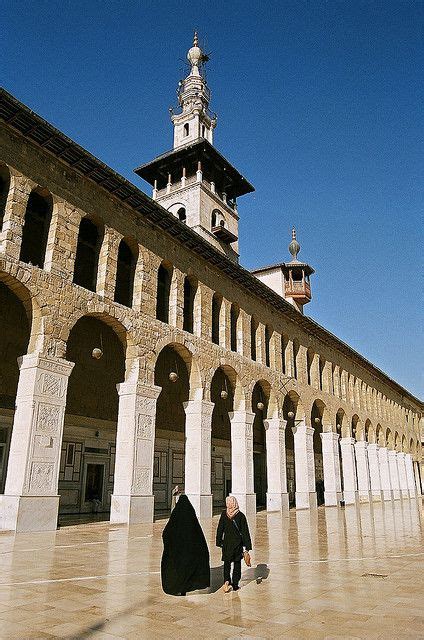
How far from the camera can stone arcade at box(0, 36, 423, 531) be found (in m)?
12.3

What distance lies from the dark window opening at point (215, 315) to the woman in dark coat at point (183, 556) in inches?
556

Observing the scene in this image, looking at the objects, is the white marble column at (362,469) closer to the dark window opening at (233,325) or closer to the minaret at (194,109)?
the dark window opening at (233,325)

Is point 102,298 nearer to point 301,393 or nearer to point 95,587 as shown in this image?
Answer: point 95,587

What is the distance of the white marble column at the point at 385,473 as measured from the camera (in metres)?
34.9

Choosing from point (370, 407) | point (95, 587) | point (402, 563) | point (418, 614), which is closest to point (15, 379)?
point (95, 587)

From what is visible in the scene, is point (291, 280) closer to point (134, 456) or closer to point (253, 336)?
point (253, 336)

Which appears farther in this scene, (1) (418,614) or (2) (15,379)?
(2) (15,379)

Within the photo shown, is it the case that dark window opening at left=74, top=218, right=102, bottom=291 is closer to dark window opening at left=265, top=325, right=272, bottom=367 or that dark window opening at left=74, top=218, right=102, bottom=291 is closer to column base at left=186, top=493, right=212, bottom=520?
column base at left=186, top=493, right=212, bottom=520

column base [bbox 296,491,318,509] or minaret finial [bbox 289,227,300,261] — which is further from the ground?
minaret finial [bbox 289,227,300,261]

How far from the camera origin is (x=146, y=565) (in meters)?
7.72

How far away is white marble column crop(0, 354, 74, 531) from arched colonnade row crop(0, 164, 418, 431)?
278 cm

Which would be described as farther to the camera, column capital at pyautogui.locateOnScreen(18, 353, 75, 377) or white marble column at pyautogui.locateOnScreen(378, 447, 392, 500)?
white marble column at pyautogui.locateOnScreen(378, 447, 392, 500)

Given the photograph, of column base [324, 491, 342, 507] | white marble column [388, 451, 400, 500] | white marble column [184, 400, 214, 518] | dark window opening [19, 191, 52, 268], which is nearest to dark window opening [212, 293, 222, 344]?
white marble column [184, 400, 214, 518]

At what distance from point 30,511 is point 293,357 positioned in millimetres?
16023
